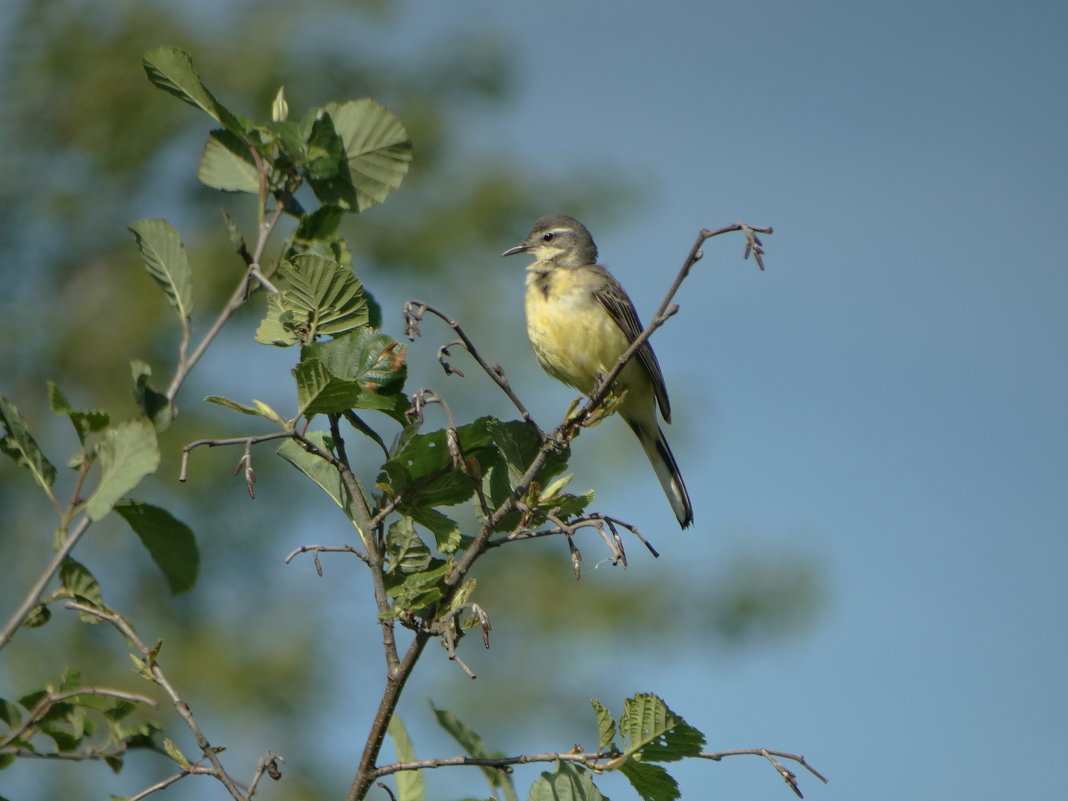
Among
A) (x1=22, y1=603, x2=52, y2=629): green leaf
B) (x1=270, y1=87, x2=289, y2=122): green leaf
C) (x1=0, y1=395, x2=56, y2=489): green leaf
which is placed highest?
(x1=270, y1=87, x2=289, y2=122): green leaf

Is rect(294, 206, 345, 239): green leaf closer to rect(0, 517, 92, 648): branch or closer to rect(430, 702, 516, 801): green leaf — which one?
rect(0, 517, 92, 648): branch

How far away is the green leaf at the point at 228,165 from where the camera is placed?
172 cm

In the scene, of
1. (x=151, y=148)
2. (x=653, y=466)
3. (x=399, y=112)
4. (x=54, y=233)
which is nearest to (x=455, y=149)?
(x=399, y=112)

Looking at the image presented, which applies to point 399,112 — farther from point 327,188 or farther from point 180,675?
point 327,188

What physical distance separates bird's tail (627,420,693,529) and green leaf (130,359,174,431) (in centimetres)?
358

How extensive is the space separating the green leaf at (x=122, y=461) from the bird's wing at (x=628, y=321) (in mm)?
3699

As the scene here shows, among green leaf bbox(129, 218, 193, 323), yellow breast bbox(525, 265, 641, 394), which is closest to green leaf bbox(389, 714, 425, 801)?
green leaf bbox(129, 218, 193, 323)

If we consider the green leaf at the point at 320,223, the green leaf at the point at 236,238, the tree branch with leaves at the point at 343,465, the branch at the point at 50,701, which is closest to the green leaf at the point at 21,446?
the tree branch with leaves at the point at 343,465

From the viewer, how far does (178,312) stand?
1.55 m

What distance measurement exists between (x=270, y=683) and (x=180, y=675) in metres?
1.07

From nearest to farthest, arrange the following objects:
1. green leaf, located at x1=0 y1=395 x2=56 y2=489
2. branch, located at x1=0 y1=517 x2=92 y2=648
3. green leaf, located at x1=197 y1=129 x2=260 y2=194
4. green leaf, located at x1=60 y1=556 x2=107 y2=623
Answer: branch, located at x1=0 y1=517 x2=92 y2=648 < green leaf, located at x1=0 y1=395 x2=56 y2=489 < green leaf, located at x1=60 y1=556 x2=107 y2=623 < green leaf, located at x1=197 y1=129 x2=260 y2=194

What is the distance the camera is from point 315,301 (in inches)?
58.2

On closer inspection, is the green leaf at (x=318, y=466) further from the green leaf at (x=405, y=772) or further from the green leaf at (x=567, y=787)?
the green leaf at (x=567, y=787)

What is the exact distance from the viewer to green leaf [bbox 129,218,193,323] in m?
1.55
